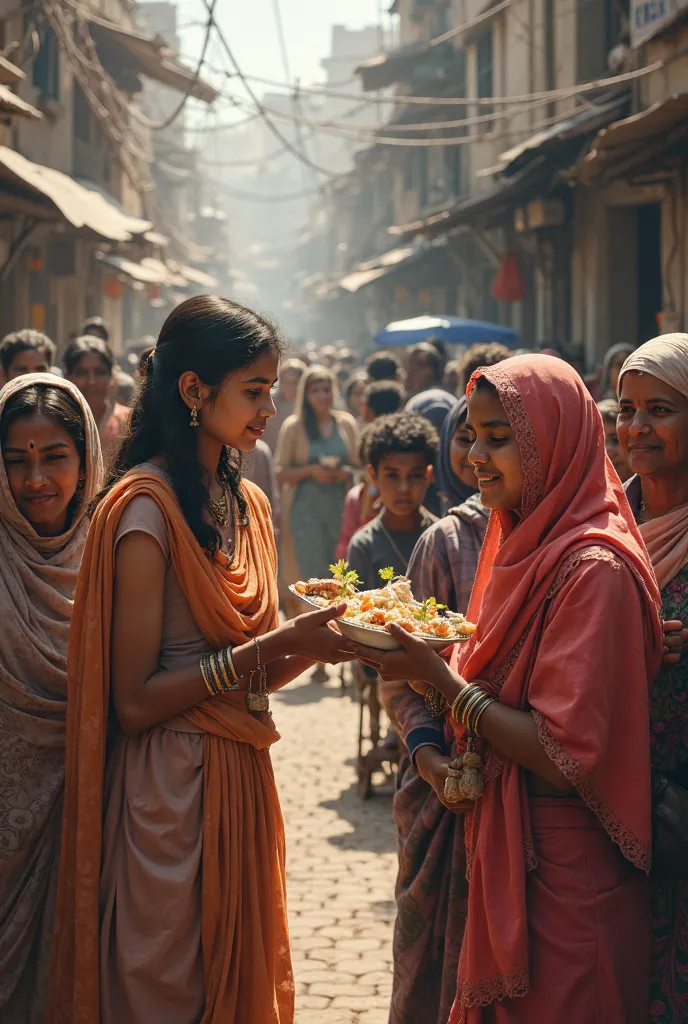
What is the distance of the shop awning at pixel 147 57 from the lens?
18828 millimetres

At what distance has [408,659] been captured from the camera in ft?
9.09

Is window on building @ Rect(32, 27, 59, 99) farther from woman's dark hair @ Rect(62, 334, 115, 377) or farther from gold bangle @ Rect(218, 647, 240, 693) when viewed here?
gold bangle @ Rect(218, 647, 240, 693)

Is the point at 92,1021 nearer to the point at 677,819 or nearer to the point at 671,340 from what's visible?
the point at 677,819

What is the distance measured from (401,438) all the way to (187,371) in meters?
2.28

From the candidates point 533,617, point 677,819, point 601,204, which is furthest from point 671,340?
point 601,204

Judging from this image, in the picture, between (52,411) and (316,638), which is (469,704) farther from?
(52,411)

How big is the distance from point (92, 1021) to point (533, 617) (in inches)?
52.2

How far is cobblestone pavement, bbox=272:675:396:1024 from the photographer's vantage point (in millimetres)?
4391

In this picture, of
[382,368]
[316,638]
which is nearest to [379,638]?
[316,638]

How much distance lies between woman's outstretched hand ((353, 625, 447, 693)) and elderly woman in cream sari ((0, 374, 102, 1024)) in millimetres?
931

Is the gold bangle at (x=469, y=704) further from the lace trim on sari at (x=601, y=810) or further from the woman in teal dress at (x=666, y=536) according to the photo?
the woman in teal dress at (x=666, y=536)

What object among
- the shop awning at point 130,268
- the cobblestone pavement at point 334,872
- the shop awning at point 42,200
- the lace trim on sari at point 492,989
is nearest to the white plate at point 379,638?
the lace trim on sari at point 492,989

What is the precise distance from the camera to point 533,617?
2.65m

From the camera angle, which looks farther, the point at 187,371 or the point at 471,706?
the point at 187,371
